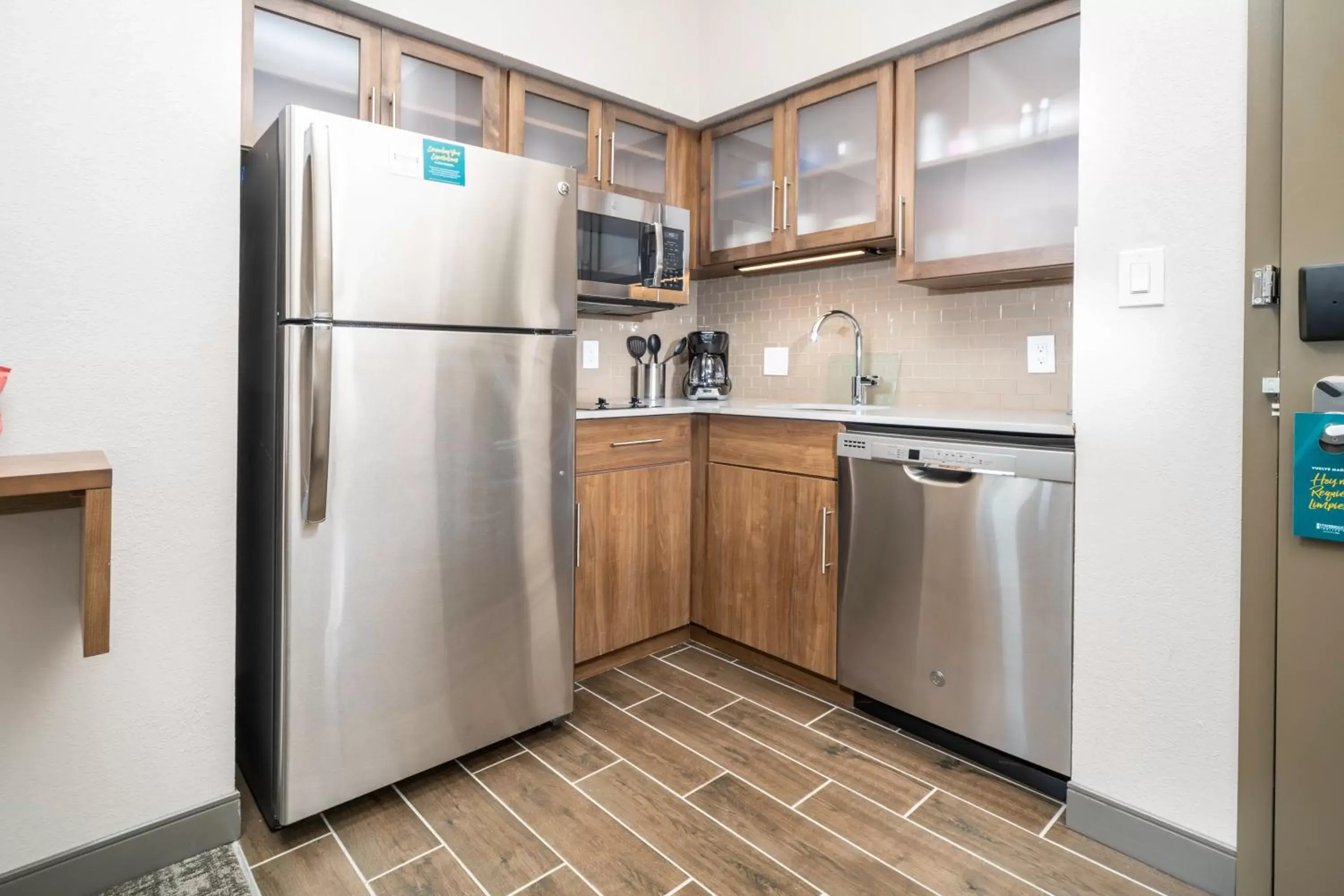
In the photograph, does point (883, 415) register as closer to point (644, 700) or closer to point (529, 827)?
point (644, 700)

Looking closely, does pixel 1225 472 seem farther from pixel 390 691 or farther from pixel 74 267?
pixel 74 267

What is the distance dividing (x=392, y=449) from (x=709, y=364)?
68.3 inches

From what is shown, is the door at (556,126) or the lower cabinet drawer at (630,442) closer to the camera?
the lower cabinet drawer at (630,442)

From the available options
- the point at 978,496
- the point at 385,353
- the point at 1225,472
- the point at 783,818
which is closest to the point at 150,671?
the point at 385,353

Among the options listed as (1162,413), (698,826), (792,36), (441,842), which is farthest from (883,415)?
(441,842)

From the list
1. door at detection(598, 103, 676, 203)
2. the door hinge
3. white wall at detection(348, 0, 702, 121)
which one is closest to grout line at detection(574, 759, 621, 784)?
the door hinge

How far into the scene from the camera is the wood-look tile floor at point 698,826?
1.50 metres

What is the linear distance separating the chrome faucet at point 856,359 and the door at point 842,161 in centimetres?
32

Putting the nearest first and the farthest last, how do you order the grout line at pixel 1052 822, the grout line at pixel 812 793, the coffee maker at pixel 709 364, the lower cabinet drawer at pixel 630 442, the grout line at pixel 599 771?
the grout line at pixel 1052 822, the grout line at pixel 812 793, the grout line at pixel 599 771, the lower cabinet drawer at pixel 630 442, the coffee maker at pixel 709 364

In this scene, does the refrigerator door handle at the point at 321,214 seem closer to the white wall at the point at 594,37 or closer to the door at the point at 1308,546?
the white wall at the point at 594,37

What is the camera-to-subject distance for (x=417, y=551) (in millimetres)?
Result: 1771

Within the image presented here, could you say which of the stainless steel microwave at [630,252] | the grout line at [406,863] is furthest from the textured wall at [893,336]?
the grout line at [406,863]

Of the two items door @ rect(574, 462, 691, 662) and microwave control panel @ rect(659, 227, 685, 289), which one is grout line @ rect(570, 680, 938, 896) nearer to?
door @ rect(574, 462, 691, 662)

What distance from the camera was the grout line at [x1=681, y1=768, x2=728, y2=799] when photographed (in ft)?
5.99
